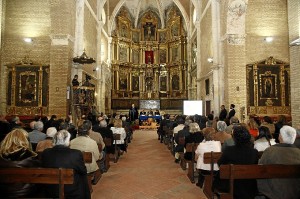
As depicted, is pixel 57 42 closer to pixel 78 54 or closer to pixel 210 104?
pixel 78 54

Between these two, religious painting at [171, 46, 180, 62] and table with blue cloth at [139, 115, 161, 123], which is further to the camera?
religious painting at [171, 46, 180, 62]

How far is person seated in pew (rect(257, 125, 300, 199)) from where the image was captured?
133 inches

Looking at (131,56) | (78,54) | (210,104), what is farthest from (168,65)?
(78,54)

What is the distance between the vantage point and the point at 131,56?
90.2ft

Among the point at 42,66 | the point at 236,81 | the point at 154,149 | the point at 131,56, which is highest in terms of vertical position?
the point at 131,56

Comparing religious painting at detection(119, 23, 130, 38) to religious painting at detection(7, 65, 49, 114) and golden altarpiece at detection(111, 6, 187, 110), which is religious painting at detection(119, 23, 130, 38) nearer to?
golden altarpiece at detection(111, 6, 187, 110)

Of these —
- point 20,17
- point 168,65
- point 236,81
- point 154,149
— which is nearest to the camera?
point 154,149

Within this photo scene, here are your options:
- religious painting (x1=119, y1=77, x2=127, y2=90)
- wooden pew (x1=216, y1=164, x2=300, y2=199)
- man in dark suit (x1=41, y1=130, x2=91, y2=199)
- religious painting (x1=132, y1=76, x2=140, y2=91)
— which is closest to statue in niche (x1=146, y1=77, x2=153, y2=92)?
religious painting (x1=132, y1=76, x2=140, y2=91)

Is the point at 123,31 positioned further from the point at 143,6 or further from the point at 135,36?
the point at 143,6

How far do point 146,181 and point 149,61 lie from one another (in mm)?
22764

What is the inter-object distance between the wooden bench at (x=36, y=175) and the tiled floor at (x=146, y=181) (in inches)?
85.3

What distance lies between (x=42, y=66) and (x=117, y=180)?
406 inches

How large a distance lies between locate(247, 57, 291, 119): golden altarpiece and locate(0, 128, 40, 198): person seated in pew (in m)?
12.5

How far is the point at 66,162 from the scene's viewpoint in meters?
3.37
